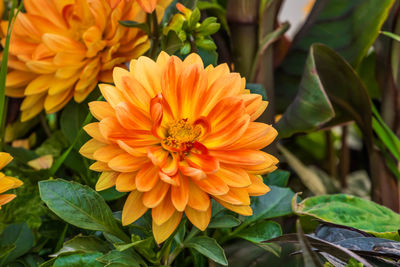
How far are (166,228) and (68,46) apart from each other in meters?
0.21

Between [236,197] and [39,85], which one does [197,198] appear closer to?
[236,197]

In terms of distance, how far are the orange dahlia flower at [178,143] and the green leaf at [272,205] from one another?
0.40ft

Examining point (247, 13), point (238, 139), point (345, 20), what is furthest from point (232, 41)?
point (238, 139)

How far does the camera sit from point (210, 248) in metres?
0.34

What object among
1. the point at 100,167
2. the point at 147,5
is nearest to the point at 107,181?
the point at 100,167

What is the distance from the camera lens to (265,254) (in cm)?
42

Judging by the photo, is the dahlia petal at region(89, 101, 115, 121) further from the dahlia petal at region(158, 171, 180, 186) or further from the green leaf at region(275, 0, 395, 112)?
the green leaf at region(275, 0, 395, 112)

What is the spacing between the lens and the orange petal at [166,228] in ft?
1.00

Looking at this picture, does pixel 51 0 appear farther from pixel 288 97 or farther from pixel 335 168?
pixel 335 168

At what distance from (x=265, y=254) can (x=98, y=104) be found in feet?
0.65

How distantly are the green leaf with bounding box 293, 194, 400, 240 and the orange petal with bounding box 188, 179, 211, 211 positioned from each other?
0.46 feet

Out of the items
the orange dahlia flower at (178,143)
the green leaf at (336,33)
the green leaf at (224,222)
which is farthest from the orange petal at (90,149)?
the green leaf at (336,33)

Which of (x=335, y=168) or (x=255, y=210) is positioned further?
(x=335, y=168)

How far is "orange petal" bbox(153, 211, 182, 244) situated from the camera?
1.00 feet
